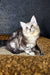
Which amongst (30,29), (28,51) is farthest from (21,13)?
(28,51)

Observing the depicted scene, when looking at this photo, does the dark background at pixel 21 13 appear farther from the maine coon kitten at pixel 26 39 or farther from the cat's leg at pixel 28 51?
the cat's leg at pixel 28 51

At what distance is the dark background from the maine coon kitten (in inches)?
13.8

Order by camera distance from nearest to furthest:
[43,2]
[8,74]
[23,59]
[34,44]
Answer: [8,74]
[23,59]
[34,44]
[43,2]

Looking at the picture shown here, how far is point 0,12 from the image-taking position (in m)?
3.55

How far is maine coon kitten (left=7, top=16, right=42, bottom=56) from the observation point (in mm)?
3020

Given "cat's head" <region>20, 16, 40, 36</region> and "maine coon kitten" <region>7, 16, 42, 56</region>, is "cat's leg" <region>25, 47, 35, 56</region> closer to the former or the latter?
"maine coon kitten" <region>7, 16, 42, 56</region>

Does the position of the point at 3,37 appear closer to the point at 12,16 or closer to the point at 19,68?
the point at 12,16

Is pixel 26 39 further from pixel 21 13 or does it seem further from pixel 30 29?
pixel 21 13

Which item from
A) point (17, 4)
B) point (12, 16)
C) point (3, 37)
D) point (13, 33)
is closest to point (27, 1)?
point (17, 4)

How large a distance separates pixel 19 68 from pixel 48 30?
2421 mm

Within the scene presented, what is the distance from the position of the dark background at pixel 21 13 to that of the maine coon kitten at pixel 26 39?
0.35m

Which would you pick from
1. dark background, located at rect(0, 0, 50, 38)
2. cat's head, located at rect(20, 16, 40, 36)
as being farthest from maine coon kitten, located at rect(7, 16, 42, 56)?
dark background, located at rect(0, 0, 50, 38)

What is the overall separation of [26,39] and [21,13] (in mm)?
770

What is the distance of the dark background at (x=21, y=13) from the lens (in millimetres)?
3344
